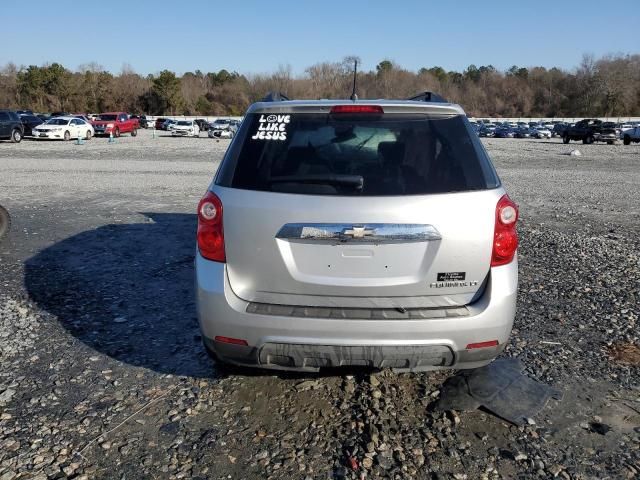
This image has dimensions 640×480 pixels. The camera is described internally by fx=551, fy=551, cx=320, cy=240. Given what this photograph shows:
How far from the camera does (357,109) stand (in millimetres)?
3260

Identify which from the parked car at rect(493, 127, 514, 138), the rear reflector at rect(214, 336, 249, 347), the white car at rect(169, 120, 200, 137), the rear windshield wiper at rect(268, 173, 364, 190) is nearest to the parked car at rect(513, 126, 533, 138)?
the parked car at rect(493, 127, 514, 138)

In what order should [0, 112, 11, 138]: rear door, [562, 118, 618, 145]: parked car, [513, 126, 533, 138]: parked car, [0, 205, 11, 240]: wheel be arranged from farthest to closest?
[513, 126, 533, 138]: parked car, [562, 118, 618, 145]: parked car, [0, 112, 11, 138]: rear door, [0, 205, 11, 240]: wheel

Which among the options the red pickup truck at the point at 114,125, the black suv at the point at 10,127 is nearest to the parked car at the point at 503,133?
the red pickup truck at the point at 114,125

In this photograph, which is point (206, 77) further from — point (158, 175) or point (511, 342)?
point (511, 342)

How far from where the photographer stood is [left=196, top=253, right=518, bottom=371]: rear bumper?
305 centimetres

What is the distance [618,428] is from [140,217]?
8239mm

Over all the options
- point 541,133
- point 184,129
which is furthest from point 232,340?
point 541,133

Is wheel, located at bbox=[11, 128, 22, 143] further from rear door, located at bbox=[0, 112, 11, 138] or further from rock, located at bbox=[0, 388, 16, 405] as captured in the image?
rock, located at bbox=[0, 388, 16, 405]

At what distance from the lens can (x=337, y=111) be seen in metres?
3.27

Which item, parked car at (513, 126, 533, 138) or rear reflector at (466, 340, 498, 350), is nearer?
rear reflector at (466, 340, 498, 350)

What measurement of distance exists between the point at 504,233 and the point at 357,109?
1.12m

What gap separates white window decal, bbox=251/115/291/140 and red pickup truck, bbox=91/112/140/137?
1654 inches

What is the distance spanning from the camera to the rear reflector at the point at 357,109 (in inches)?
128

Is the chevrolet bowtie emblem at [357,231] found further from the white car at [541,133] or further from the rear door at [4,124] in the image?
the white car at [541,133]
